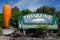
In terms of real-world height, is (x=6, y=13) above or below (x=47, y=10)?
below

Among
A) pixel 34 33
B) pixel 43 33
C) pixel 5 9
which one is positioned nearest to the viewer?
pixel 43 33

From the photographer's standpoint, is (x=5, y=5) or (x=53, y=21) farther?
(x=5, y=5)

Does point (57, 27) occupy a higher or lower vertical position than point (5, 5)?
lower

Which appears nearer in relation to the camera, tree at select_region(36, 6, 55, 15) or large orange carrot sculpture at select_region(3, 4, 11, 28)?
large orange carrot sculpture at select_region(3, 4, 11, 28)

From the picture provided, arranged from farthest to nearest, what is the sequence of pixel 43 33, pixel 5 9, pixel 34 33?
pixel 5 9
pixel 34 33
pixel 43 33

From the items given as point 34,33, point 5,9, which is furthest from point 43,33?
point 5,9

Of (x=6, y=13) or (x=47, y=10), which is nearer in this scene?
(x=6, y=13)

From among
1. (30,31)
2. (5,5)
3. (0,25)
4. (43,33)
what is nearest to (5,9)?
(5,5)

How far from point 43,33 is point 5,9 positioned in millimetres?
20498

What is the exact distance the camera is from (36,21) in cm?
3128

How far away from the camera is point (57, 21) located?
3152 cm

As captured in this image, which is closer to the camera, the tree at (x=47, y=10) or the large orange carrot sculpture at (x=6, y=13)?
the large orange carrot sculpture at (x=6, y=13)

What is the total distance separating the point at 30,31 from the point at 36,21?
5.97ft

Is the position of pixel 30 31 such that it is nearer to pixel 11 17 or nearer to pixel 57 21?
pixel 57 21
